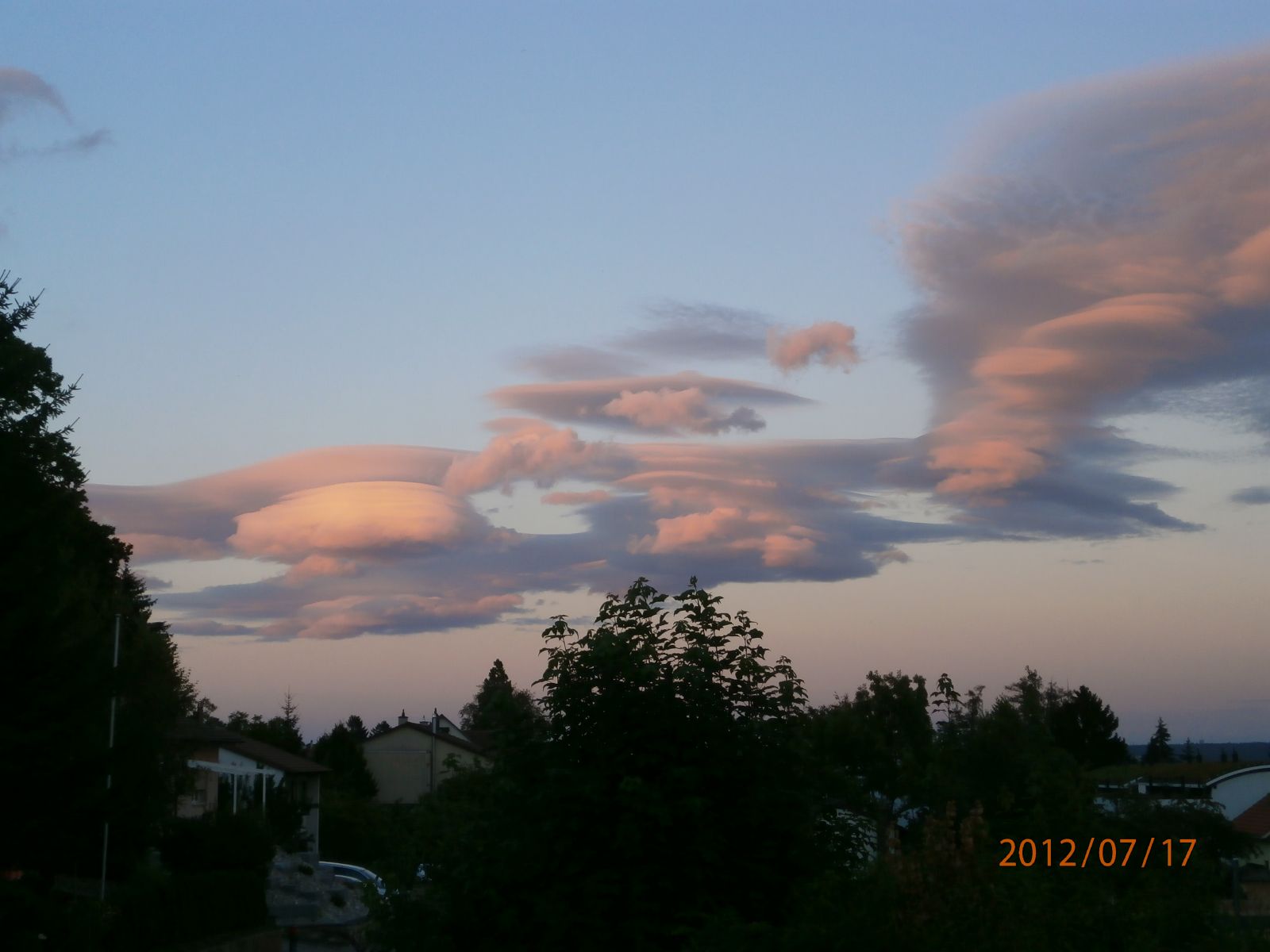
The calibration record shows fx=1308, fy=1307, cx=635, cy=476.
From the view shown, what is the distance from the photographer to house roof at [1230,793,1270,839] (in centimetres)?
3586

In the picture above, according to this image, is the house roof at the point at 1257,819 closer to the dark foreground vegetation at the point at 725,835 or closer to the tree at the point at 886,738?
the tree at the point at 886,738

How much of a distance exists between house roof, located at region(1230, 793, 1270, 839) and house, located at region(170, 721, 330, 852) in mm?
29084

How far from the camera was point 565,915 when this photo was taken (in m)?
10.8

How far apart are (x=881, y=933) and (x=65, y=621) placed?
1815 cm

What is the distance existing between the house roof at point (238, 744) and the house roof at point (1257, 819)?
29523 millimetres

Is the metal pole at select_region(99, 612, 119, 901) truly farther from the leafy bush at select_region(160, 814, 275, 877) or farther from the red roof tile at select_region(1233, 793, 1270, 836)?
the red roof tile at select_region(1233, 793, 1270, 836)

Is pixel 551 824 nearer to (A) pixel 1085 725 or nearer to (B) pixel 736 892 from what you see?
(B) pixel 736 892

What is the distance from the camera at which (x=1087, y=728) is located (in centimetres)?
4138

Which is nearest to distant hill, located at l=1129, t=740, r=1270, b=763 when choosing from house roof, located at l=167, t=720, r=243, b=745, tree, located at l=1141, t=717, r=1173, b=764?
tree, located at l=1141, t=717, r=1173, b=764

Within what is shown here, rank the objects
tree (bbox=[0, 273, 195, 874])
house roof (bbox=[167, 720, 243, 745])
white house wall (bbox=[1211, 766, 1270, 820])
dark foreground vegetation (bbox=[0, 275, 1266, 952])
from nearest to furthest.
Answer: dark foreground vegetation (bbox=[0, 275, 1266, 952]), tree (bbox=[0, 273, 195, 874]), house roof (bbox=[167, 720, 243, 745]), white house wall (bbox=[1211, 766, 1270, 820])

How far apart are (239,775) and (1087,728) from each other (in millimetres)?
30455

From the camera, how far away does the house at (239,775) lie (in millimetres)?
42281

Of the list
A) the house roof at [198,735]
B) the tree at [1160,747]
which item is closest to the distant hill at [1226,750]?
the tree at [1160,747]
